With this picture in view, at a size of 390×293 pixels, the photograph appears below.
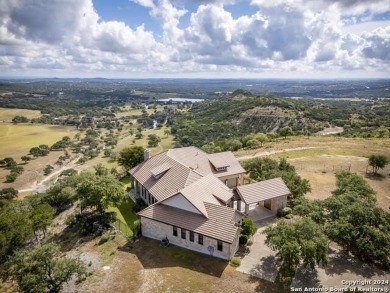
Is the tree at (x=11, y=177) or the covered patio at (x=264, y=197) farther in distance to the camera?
the tree at (x=11, y=177)

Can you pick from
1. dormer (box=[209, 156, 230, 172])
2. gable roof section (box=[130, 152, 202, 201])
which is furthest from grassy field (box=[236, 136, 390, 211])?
gable roof section (box=[130, 152, 202, 201])

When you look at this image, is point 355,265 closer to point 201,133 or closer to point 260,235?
point 260,235

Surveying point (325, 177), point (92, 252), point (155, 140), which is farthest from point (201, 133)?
point (92, 252)

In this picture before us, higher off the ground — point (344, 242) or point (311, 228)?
point (311, 228)

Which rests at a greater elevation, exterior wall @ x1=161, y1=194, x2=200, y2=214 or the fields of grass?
exterior wall @ x1=161, y1=194, x2=200, y2=214

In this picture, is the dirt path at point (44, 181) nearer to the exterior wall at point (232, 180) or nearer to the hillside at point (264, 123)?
the hillside at point (264, 123)

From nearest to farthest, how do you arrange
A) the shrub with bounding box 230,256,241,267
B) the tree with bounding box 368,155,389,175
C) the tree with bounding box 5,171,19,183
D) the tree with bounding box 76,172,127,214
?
1. the shrub with bounding box 230,256,241,267
2. the tree with bounding box 76,172,127,214
3. the tree with bounding box 368,155,389,175
4. the tree with bounding box 5,171,19,183

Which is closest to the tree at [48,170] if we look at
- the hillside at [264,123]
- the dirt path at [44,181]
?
the dirt path at [44,181]

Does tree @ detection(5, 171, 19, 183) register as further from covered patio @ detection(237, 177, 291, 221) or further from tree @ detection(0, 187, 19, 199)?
covered patio @ detection(237, 177, 291, 221)
